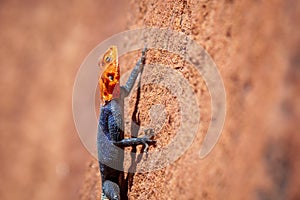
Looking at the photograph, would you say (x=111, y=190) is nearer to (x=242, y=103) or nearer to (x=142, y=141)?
(x=142, y=141)

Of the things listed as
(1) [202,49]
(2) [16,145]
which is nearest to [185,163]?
(1) [202,49]

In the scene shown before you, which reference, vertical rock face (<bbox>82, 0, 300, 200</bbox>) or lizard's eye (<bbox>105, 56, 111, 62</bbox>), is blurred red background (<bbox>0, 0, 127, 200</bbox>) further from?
vertical rock face (<bbox>82, 0, 300, 200</bbox>)

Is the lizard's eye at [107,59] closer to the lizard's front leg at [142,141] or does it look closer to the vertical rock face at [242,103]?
the vertical rock face at [242,103]

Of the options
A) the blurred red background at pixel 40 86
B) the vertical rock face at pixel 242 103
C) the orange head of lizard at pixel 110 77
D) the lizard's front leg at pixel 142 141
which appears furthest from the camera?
A: the blurred red background at pixel 40 86

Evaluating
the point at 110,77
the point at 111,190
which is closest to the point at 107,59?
the point at 110,77

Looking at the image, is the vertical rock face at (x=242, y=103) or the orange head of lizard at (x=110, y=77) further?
the orange head of lizard at (x=110, y=77)

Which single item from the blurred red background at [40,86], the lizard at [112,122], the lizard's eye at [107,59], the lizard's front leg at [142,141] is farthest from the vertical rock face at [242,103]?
the blurred red background at [40,86]
